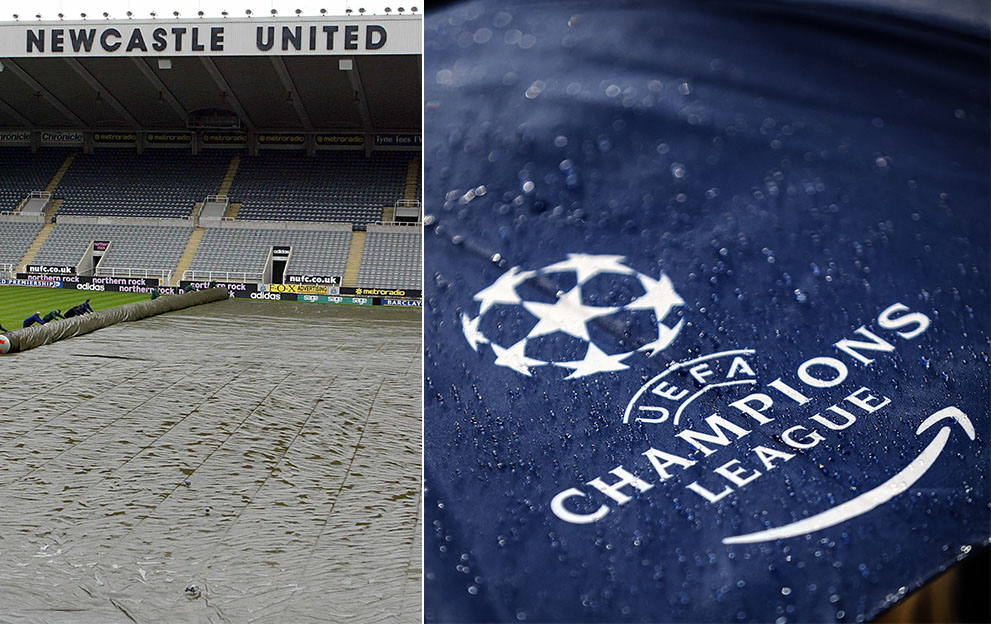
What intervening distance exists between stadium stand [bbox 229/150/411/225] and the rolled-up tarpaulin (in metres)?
10.9

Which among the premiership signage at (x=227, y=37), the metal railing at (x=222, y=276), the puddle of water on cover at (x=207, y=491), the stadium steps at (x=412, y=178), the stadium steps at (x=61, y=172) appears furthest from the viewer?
the stadium steps at (x=61, y=172)

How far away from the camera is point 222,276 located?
62.3ft

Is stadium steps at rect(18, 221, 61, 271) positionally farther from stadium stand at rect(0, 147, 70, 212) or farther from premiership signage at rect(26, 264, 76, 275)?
stadium stand at rect(0, 147, 70, 212)

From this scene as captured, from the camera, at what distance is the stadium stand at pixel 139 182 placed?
72.8 feet

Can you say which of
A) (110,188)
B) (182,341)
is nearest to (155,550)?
(182,341)

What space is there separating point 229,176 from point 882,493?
24867mm

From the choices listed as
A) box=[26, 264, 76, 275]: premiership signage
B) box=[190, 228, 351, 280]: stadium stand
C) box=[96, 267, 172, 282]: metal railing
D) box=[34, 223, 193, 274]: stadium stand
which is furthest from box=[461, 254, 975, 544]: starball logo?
box=[26, 264, 76, 275]: premiership signage

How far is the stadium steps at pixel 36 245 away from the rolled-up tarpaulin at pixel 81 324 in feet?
37.8

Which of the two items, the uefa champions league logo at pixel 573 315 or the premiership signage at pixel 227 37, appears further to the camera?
the premiership signage at pixel 227 37

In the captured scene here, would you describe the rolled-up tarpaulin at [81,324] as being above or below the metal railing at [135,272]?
below

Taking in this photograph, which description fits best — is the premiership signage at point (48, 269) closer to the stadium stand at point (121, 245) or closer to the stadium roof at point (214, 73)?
the stadium stand at point (121, 245)

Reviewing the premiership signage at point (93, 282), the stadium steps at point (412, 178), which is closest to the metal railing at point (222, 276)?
the premiership signage at point (93, 282)

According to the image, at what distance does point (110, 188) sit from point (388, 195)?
9204 mm

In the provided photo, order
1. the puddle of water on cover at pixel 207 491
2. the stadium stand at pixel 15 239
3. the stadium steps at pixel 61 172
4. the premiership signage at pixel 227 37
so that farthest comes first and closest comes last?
the stadium steps at pixel 61 172 → the stadium stand at pixel 15 239 → the premiership signage at pixel 227 37 → the puddle of water on cover at pixel 207 491
